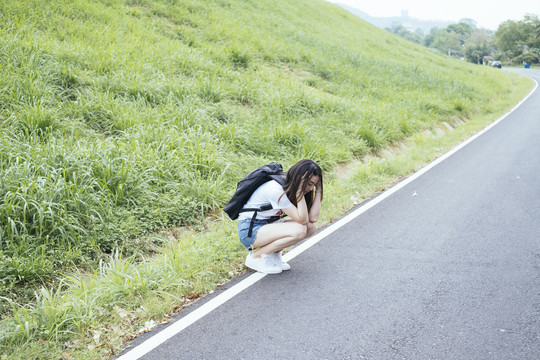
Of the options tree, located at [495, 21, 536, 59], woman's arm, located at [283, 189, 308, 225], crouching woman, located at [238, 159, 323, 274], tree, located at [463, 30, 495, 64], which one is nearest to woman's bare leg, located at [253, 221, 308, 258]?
crouching woman, located at [238, 159, 323, 274]

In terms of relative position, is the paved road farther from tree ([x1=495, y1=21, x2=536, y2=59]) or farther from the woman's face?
tree ([x1=495, y1=21, x2=536, y2=59])

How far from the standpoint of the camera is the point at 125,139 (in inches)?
261

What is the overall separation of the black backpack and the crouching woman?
0.04 meters

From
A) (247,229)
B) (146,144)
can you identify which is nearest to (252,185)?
(247,229)

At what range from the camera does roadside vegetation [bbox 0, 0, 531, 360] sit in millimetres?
3957

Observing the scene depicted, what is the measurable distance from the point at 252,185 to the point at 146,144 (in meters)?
2.90

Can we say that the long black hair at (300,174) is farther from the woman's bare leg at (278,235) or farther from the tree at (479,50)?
the tree at (479,50)

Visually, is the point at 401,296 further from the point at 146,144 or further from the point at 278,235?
the point at 146,144

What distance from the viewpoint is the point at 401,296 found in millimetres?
4012

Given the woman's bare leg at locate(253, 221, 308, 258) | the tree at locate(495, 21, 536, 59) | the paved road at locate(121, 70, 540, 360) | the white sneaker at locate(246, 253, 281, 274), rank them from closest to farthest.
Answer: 1. the paved road at locate(121, 70, 540, 360)
2. the woman's bare leg at locate(253, 221, 308, 258)
3. the white sneaker at locate(246, 253, 281, 274)
4. the tree at locate(495, 21, 536, 59)

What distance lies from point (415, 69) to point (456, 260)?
15.8 metres

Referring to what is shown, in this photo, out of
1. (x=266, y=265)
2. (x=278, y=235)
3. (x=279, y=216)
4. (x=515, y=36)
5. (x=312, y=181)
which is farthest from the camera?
(x=515, y=36)

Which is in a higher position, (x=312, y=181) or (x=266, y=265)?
(x=312, y=181)

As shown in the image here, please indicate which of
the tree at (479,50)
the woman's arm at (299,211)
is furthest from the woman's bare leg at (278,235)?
the tree at (479,50)
